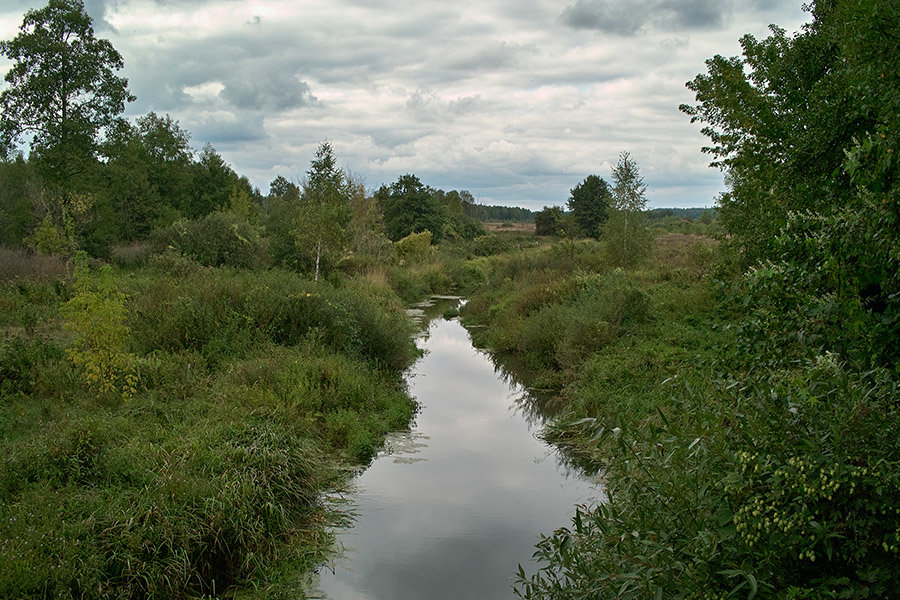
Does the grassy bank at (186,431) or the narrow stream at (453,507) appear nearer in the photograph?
the grassy bank at (186,431)

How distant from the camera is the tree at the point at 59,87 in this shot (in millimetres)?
23531

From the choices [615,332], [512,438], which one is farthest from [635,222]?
[512,438]

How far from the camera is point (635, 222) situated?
2406 cm

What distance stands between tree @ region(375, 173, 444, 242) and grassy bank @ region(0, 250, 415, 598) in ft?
120

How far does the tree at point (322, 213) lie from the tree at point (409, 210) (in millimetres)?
26930

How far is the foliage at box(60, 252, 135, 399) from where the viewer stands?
28.0ft

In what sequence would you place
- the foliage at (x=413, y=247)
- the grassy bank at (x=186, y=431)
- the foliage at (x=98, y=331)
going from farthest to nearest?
the foliage at (x=413, y=247) → the foliage at (x=98, y=331) → the grassy bank at (x=186, y=431)

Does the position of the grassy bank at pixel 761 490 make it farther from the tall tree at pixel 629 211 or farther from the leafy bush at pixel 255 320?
the tall tree at pixel 629 211

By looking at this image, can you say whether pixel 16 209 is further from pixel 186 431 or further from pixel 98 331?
pixel 186 431

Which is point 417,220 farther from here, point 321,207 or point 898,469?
point 898,469

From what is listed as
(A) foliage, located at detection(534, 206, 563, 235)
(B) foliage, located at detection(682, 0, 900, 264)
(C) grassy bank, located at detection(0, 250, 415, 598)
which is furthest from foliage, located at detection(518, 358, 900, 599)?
(A) foliage, located at detection(534, 206, 563, 235)

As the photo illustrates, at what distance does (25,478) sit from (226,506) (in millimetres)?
1794

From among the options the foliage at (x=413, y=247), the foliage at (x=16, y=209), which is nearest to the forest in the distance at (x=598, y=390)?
the foliage at (x=16, y=209)

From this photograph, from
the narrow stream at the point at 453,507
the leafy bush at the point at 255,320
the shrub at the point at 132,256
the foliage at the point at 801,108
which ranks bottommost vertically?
the narrow stream at the point at 453,507
